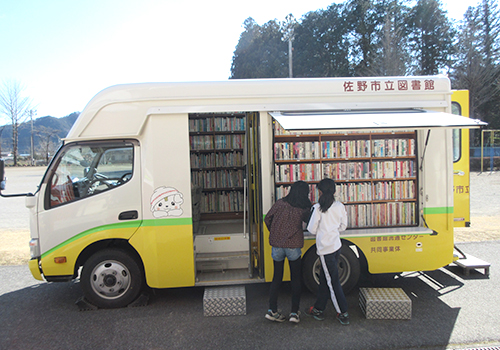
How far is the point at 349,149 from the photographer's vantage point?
5.09m

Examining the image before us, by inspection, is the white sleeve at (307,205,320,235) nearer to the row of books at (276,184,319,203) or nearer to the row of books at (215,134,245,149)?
the row of books at (276,184,319,203)

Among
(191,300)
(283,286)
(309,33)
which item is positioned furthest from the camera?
(309,33)

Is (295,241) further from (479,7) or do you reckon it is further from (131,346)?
(479,7)

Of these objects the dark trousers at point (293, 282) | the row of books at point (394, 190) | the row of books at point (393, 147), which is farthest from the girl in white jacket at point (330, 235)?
the row of books at point (393, 147)

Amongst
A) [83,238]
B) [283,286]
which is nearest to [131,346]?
[83,238]

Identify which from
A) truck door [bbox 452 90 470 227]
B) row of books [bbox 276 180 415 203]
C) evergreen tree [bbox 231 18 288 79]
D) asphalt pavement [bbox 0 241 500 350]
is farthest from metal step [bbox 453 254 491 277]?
evergreen tree [bbox 231 18 288 79]

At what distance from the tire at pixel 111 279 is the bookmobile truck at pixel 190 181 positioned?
0.05ft

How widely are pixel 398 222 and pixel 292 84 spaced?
8.01ft

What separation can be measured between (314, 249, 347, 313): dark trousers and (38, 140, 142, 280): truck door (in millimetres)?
2370

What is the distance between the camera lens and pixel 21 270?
6395mm

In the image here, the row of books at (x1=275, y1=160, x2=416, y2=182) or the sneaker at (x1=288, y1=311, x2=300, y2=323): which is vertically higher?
the row of books at (x1=275, y1=160, x2=416, y2=182)

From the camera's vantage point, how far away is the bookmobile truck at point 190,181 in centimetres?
457

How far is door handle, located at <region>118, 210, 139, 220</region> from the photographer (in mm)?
4578

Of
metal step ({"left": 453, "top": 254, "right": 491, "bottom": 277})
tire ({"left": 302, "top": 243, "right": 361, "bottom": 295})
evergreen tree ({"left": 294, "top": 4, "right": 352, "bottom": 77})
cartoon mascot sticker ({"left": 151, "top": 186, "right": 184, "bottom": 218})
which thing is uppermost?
evergreen tree ({"left": 294, "top": 4, "right": 352, "bottom": 77})
